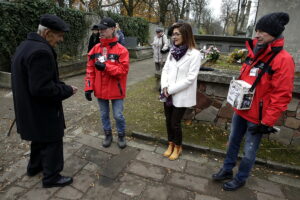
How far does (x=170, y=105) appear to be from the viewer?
9.95ft

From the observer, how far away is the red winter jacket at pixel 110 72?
3016mm

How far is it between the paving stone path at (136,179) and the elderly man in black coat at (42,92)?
32 cm

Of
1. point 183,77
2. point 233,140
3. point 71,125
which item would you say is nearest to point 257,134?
point 233,140

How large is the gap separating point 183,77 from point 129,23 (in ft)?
41.8

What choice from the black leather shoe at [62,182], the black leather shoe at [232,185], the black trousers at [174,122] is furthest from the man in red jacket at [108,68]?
the black leather shoe at [232,185]

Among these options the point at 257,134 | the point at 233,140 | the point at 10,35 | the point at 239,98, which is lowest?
the point at 233,140

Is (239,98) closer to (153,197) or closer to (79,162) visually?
(153,197)

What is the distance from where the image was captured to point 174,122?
119 inches

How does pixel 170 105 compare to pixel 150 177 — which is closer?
pixel 150 177

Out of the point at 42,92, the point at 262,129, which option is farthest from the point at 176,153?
the point at 42,92

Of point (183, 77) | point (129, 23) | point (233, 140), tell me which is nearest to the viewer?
point (233, 140)

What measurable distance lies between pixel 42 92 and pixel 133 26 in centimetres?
1404

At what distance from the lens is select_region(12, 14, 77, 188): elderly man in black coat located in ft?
6.57

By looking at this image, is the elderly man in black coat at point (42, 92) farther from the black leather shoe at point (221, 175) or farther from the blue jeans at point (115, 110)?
the black leather shoe at point (221, 175)
